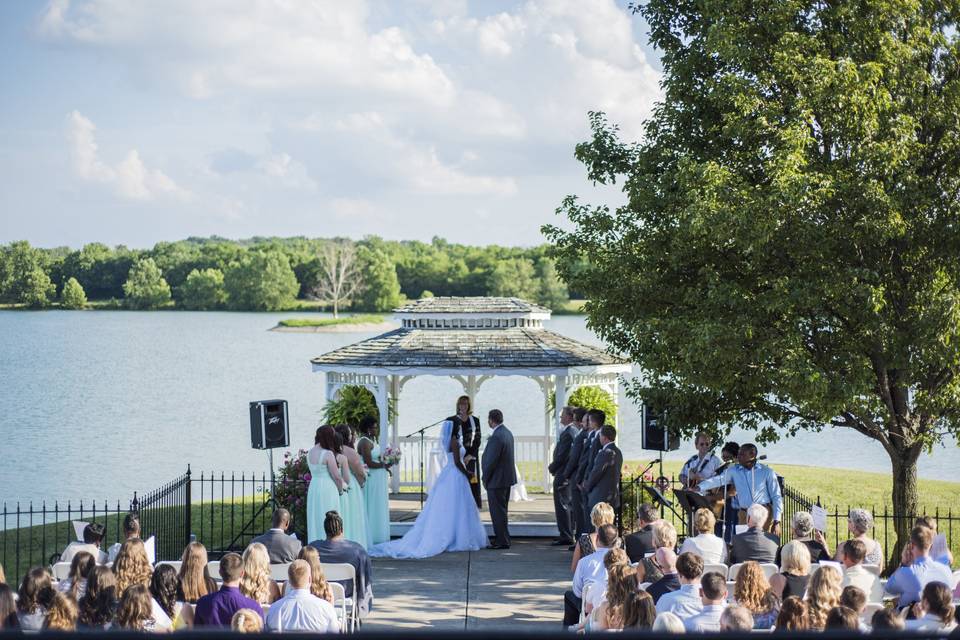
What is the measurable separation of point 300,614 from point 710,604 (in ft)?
8.61

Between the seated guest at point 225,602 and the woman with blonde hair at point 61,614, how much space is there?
0.97 metres

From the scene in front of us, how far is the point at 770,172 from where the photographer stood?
1083cm

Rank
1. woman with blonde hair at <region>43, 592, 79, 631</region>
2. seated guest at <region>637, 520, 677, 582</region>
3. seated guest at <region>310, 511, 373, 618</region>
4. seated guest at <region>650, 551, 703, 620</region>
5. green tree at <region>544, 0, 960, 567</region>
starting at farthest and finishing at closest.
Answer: green tree at <region>544, 0, 960, 567</region> → seated guest at <region>310, 511, 373, 618</region> → seated guest at <region>637, 520, 677, 582</region> → seated guest at <region>650, 551, 703, 620</region> → woman with blonde hair at <region>43, 592, 79, 631</region>

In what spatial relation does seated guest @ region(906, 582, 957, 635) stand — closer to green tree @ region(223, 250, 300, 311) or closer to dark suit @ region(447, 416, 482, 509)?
dark suit @ region(447, 416, 482, 509)

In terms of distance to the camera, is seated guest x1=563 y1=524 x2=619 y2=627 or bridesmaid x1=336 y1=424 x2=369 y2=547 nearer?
seated guest x1=563 y1=524 x2=619 y2=627

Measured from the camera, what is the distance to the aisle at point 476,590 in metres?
10.4

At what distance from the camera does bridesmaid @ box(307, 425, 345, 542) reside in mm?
→ 12102

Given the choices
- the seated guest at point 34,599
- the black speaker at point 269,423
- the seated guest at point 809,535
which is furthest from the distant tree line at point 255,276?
the seated guest at point 34,599

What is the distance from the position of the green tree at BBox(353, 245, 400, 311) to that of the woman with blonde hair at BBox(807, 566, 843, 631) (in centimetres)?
9708

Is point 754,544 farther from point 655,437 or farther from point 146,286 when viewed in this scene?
point 146,286

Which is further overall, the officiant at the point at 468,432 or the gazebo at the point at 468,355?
the gazebo at the point at 468,355

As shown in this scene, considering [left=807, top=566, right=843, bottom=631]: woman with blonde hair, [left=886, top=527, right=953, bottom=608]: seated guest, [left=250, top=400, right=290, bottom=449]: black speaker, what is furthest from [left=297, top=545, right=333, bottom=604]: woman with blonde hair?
[left=250, top=400, right=290, bottom=449]: black speaker

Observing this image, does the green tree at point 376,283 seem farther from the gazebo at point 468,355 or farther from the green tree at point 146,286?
the gazebo at point 468,355

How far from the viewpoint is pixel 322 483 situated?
1245cm
